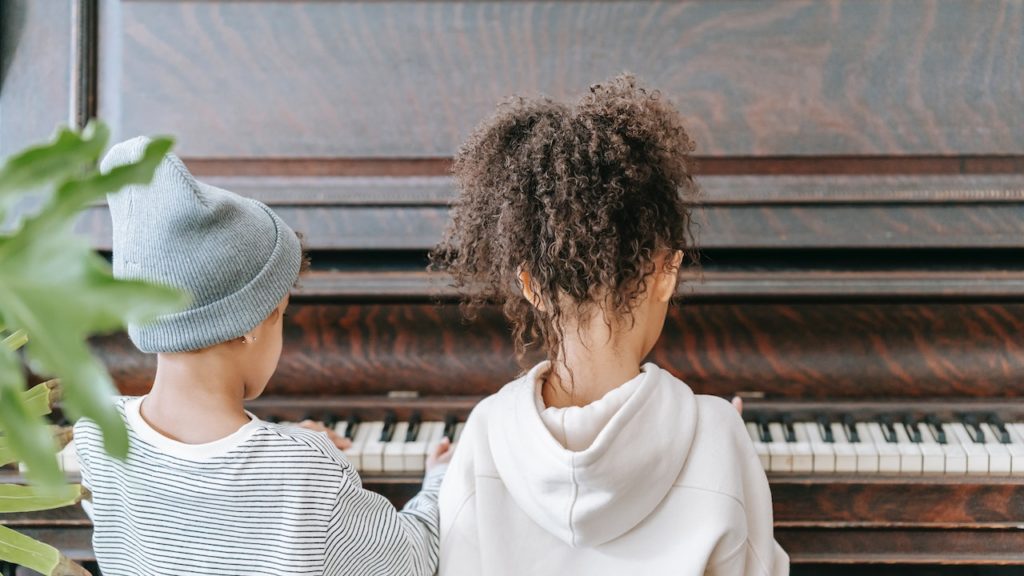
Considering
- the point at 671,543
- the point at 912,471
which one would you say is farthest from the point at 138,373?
the point at 912,471

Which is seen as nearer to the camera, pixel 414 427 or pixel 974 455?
pixel 974 455

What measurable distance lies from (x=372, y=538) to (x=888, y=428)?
0.96 metres

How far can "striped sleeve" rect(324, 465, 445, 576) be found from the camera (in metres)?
1.19

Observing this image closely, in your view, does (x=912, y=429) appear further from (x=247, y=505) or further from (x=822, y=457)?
(x=247, y=505)

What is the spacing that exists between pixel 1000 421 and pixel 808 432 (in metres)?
0.36

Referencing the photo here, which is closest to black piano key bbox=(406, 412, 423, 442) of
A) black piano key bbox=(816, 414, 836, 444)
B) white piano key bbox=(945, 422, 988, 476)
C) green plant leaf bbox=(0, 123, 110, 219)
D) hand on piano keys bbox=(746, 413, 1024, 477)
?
hand on piano keys bbox=(746, 413, 1024, 477)

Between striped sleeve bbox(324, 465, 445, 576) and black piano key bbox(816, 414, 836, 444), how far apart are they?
0.73 metres

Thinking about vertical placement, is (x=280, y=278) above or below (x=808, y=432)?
above

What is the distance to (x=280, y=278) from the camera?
48.0 inches

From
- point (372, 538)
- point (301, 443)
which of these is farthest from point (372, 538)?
point (301, 443)

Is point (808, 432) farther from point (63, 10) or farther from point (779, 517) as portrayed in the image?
point (63, 10)

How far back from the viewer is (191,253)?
1135mm

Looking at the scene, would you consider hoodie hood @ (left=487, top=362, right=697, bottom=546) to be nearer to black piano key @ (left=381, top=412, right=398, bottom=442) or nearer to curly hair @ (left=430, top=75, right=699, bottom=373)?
curly hair @ (left=430, top=75, right=699, bottom=373)

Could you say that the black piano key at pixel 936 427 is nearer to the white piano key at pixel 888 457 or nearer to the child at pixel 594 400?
the white piano key at pixel 888 457
